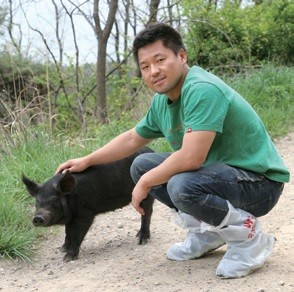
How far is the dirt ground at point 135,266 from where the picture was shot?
354 cm

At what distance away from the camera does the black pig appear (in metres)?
4.30

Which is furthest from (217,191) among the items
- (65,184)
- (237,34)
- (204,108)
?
(237,34)

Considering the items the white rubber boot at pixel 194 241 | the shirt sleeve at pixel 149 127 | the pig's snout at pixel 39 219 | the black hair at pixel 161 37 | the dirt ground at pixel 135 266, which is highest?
the black hair at pixel 161 37

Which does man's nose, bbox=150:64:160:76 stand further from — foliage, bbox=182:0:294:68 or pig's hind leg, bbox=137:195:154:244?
foliage, bbox=182:0:294:68

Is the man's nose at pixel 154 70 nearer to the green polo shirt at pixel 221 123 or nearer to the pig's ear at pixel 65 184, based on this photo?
the green polo shirt at pixel 221 123

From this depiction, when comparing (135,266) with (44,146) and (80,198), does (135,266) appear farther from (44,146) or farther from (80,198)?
(44,146)

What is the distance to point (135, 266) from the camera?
411 centimetres

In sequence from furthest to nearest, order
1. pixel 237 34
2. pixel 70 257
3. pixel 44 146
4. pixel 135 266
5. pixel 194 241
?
pixel 237 34 → pixel 44 146 → pixel 70 257 → pixel 135 266 → pixel 194 241


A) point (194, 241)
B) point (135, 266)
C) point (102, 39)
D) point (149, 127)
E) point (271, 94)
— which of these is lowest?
point (135, 266)

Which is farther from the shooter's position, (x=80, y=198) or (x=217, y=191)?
(x=80, y=198)

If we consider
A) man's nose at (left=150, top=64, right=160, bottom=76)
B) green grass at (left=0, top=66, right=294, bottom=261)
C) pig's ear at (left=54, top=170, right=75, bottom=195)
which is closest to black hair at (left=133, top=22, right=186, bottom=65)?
man's nose at (left=150, top=64, right=160, bottom=76)

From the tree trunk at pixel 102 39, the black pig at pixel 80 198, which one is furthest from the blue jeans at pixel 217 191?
the tree trunk at pixel 102 39

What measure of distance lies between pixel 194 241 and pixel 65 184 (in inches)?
38.5

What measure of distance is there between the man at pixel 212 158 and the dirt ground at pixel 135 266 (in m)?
0.15
